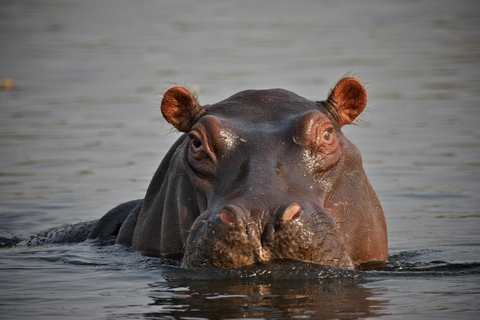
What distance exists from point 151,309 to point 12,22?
31.6 m

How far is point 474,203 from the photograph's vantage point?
12.4m

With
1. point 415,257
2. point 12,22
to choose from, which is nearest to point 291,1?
point 12,22

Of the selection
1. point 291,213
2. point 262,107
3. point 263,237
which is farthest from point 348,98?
point 263,237

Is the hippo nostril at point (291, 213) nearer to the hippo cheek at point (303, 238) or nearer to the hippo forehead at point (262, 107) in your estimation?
the hippo cheek at point (303, 238)

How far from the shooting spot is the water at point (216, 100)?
22.9 feet

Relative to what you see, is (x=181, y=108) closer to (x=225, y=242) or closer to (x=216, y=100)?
(x=225, y=242)

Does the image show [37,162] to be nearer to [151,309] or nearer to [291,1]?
[151,309]

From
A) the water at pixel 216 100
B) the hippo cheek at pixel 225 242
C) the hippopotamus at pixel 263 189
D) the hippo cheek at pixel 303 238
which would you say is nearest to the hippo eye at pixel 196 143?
the hippopotamus at pixel 263 189

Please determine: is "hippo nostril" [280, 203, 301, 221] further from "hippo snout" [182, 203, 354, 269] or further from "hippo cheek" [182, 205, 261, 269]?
"hippo cheek" [182, 205, 261, 269]

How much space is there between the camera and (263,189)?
6.78 metres

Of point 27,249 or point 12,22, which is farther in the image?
point 12,22

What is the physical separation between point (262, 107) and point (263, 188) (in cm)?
129

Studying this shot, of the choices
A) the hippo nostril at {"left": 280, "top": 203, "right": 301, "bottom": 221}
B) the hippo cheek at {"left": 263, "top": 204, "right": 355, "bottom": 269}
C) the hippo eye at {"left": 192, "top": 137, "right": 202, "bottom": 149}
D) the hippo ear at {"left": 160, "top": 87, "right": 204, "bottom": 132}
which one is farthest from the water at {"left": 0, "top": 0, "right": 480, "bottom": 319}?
the hippo ear at {"left": 160, "top": 87, "right": 204, "bottom": 132}

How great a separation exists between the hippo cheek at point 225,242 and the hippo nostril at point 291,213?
0.27m
